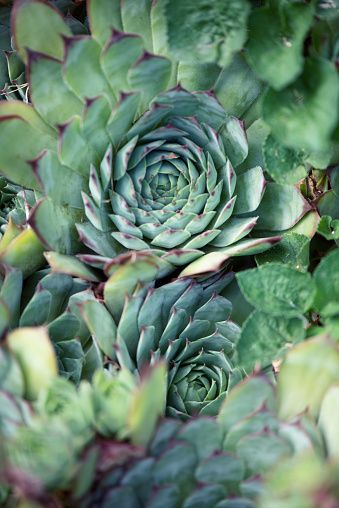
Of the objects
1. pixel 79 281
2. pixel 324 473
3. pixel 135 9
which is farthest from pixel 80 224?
pixel 324 473

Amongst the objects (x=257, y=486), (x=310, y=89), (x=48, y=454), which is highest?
(x=310, y=89)

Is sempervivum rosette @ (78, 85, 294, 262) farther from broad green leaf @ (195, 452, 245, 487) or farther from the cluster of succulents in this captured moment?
broad green leaf @ (195, 452, 245, 487)

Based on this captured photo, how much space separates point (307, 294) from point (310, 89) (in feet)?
0.85

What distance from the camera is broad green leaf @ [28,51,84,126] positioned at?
648 millimetres

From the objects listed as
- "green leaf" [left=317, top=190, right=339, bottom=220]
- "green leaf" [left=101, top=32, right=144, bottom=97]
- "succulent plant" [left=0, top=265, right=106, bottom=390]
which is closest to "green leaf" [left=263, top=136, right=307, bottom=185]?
"green leaf" [left=317, top=190, right=339, bottom=220]

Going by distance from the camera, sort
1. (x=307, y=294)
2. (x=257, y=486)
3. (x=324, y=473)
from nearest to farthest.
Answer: (x=324, y=473) → (x=257, y=486) → (x=307, y=294)

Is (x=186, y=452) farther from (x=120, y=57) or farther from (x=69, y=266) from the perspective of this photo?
(x=120, y=57)

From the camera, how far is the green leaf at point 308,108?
0.56 meters

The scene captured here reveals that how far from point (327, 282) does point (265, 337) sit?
105mm

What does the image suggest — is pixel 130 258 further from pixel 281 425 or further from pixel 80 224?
pixel 281 425

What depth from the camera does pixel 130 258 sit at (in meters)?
0.64

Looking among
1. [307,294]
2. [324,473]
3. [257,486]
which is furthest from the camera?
[307,294]

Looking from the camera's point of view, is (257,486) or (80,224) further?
(80,224)

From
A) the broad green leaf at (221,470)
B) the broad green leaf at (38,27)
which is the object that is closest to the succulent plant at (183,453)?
the broad green leaf at (221,470)
